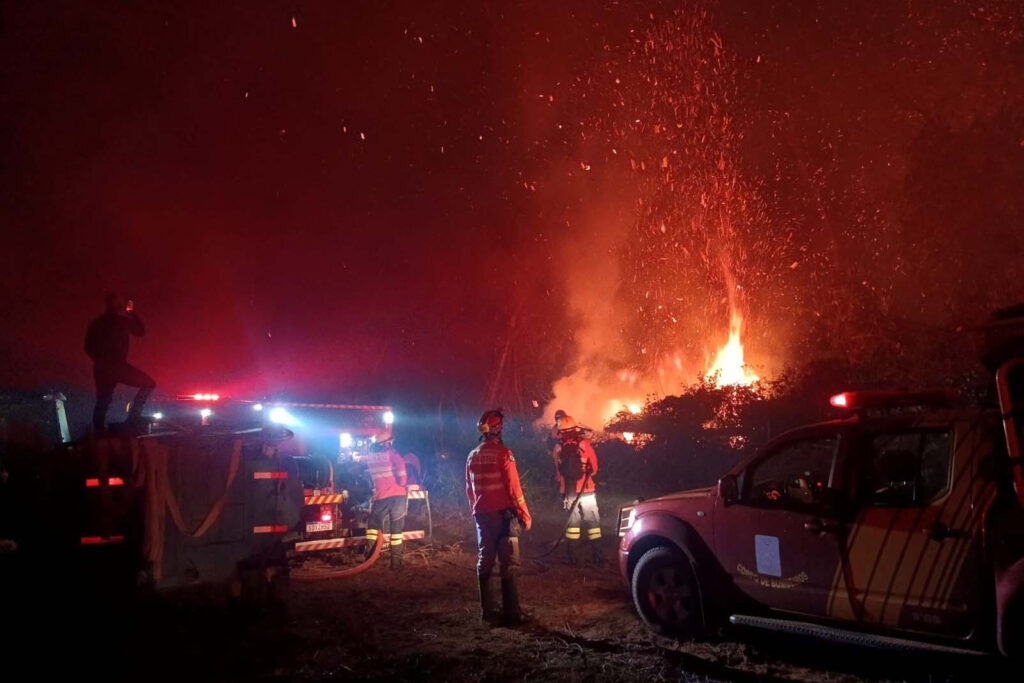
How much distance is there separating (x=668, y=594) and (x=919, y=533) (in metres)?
2.11

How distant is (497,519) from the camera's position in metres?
6.80

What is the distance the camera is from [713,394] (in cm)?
1433

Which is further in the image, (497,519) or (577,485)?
(577,485)

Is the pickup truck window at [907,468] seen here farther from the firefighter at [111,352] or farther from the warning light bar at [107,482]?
the firefighter at [111,352]

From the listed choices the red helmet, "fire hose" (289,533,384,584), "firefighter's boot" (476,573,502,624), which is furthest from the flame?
"firefighter's boot" (476,573,502,624)

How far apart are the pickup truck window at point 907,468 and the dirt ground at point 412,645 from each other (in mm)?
955

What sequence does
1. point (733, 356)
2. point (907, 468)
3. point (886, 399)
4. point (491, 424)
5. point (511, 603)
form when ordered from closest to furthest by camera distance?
point (907, 468)
point (886, 399)
point (511, 603)
point (491, 424)
point (733, 356)

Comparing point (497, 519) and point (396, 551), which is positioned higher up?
point (497, 519)

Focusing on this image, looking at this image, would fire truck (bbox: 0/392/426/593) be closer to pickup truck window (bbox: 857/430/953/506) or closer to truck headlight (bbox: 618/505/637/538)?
truck headlight (bbox: 618/505/637/538)

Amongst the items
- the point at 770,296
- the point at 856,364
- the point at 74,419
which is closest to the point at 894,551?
the point at 856,364

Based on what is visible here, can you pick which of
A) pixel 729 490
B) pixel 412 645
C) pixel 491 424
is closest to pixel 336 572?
pixel 412 645

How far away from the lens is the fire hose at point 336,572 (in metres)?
8.83

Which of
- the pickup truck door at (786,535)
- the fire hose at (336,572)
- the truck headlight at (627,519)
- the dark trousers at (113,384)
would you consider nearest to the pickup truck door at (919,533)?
the pickup truck door at (786,535)

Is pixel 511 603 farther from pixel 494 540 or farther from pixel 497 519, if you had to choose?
pixel 497 519
